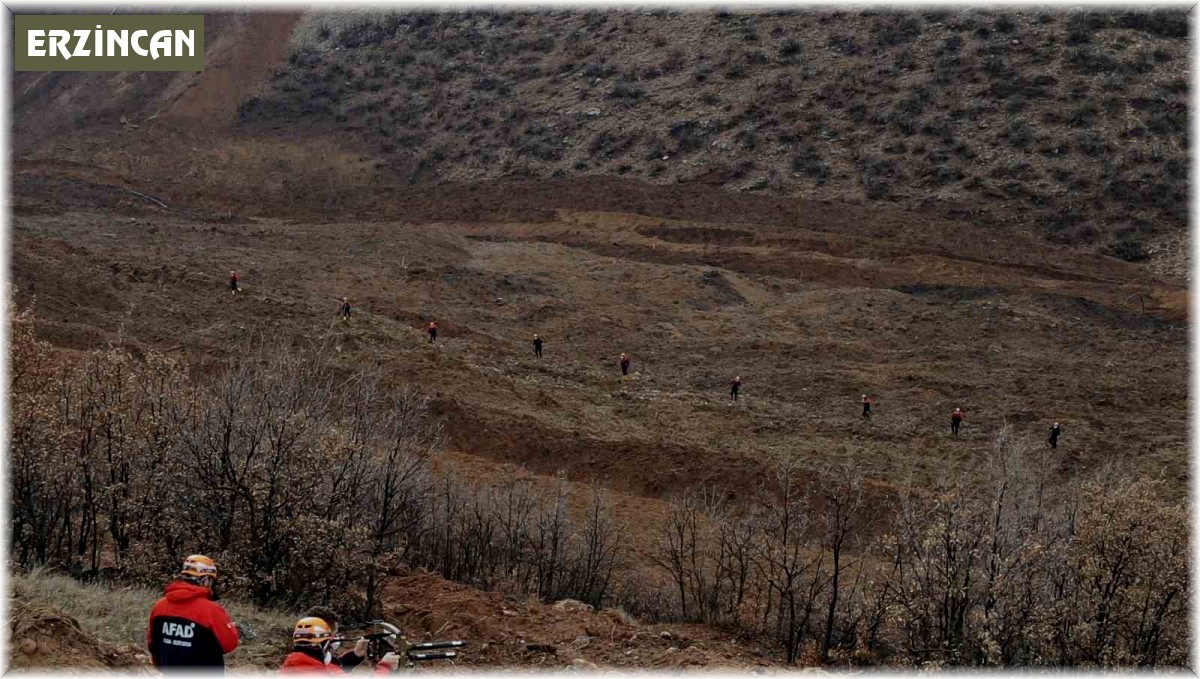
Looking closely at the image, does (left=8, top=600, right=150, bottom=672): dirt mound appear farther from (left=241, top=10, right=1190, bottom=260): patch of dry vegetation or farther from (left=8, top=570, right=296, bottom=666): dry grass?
(left=241, top=10, right=1190, bottom=260): patch of dry vegetation

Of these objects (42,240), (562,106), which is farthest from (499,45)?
(42,240)

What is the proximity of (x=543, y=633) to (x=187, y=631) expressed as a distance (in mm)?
6444

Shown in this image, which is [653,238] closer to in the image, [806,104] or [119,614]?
[806,104]

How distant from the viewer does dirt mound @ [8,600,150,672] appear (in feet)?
31.1

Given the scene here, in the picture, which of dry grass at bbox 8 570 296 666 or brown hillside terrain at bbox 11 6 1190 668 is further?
brown hillside terrain at bbox 11 6 1190 668

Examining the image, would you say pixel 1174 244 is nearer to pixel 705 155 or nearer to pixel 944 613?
pixel 705 155

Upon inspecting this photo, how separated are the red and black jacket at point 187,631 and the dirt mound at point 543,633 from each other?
15.8 feet

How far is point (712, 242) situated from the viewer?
184 feet

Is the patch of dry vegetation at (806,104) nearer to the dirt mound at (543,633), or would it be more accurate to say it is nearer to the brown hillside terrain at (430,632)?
the dirt mound at (543,633)

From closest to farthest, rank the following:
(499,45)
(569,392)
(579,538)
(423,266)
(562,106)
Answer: (579,538)
(569,392)
(423,266)
(562,106)
(499,45)

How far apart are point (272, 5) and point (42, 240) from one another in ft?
164

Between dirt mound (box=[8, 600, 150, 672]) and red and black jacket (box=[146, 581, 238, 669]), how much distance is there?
1.45 metres

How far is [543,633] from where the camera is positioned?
47.2 feet

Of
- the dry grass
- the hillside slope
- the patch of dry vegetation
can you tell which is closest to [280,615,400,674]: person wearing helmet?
the dry grass
